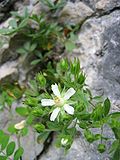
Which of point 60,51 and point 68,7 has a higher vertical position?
point 68,7

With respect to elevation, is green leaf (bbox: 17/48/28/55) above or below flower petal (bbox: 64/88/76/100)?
below

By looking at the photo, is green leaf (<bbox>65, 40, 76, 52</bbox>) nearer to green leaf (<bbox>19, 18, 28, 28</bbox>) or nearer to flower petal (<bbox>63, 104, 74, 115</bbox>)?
green leaf (<bbox>19, 18, 28, 28</bbox>)

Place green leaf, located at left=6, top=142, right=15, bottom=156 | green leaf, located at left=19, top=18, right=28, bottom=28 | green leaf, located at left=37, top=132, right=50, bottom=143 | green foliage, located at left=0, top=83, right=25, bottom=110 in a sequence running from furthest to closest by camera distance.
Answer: green leaf, located at left=19, top=18, right=28, bottom=28
green foliage, located at left=0, top=83, right=25, bottom=110
green leaf, located at left=37, top=132, right=50, bottom=143
green leaf, located at left=6, top=142, right=15, bottom=156

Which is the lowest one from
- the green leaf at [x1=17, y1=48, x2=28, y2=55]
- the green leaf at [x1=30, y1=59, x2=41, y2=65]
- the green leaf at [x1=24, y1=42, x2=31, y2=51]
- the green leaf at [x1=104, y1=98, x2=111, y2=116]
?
the green leaf at [x1=30, y1=59, x2=41, y2=65]

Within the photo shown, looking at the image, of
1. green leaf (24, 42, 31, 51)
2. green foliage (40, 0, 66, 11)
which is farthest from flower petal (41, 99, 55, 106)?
green foliage (40, 0, 66, 11)

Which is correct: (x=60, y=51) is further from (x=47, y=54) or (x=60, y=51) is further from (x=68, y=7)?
(x=68, y=7)

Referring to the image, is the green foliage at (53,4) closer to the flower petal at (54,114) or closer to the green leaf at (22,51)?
the green leaf at (22,51)

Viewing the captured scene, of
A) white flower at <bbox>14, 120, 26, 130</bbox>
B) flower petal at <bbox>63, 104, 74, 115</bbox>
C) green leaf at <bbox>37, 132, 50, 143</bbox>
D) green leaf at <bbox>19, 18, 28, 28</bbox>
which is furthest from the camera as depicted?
green leaf at <bbox>19, 18, 28, 28</bbox>

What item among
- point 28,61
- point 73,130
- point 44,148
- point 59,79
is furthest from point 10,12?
point 73,130

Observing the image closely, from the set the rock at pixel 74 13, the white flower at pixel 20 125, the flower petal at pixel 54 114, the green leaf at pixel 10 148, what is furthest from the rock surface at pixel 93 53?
the flower petal at pixel 54 114
